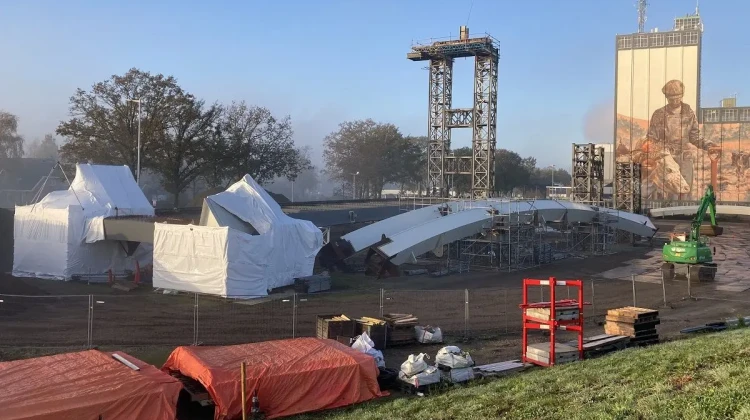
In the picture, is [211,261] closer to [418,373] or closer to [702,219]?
[418,373]

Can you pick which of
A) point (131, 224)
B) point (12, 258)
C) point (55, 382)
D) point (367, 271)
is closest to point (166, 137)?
point (12, 258)

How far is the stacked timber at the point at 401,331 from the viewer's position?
56.2 feet

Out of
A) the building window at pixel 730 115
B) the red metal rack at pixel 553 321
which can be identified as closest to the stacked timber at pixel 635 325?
the red metal rack at pixel 553 321

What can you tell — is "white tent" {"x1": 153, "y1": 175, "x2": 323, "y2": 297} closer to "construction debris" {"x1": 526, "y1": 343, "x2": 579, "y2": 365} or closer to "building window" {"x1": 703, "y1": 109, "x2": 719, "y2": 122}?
"construction debris" {"x1": 526, "y1": 343, "x2": 579, "y2": 365}

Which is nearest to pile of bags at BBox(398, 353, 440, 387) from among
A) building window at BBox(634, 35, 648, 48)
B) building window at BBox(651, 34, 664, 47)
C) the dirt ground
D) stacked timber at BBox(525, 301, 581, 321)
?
the dirt ground

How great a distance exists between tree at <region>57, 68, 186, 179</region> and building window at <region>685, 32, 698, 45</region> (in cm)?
7252

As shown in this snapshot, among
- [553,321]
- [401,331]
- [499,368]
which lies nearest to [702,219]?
[401,331]

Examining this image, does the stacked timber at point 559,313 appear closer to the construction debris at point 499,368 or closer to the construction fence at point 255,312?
the construction debris at point 499,368

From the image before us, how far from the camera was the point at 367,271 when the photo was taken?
32.4 m

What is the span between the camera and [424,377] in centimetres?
1283

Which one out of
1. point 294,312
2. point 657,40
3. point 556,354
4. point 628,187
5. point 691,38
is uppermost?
point 657,40

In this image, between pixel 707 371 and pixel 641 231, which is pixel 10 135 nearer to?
pixel 641 231

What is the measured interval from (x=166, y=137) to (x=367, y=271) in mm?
27064

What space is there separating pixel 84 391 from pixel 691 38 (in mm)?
96627
